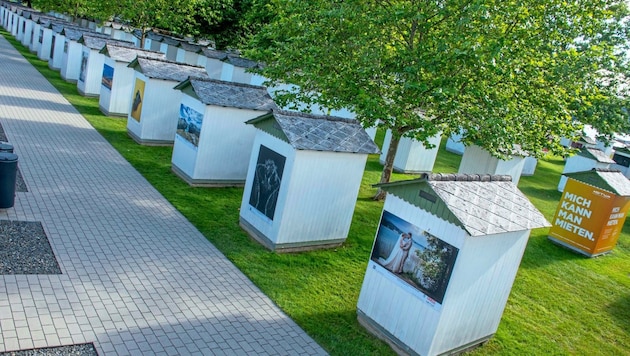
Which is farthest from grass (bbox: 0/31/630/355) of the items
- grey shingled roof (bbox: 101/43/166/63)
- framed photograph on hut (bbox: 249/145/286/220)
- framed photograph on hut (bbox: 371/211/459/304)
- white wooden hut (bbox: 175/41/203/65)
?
white wooden hut (bbox: 175/41/203/65)

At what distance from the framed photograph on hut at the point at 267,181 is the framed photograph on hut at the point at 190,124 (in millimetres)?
3244

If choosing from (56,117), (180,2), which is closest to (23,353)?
(56,117)

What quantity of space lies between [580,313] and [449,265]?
208 inches

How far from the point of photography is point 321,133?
11.4m

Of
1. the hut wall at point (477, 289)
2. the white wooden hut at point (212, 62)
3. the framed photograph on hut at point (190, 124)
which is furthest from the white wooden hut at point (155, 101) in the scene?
the white wooden hut at point (212, 62)

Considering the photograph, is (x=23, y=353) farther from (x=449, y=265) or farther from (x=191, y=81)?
(x=191, y=81)

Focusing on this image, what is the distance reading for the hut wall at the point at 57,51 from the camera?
2817 cm

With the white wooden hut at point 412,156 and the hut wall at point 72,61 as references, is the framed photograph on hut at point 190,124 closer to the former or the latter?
the white wooden hut at point 412,156

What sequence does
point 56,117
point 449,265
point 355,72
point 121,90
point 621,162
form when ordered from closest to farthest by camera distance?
1. point 449,265
2. point 355,72
3. point 56,117
4. point 121,90
5. point 621,162

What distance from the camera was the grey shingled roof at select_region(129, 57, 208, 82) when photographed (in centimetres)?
1733

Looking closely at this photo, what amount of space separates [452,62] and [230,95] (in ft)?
20.0

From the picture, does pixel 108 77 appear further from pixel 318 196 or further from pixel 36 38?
pixel 36 38

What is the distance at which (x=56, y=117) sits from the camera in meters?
19.0

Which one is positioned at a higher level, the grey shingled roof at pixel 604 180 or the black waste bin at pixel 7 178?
the grey shingled roof at pixel 604 180
